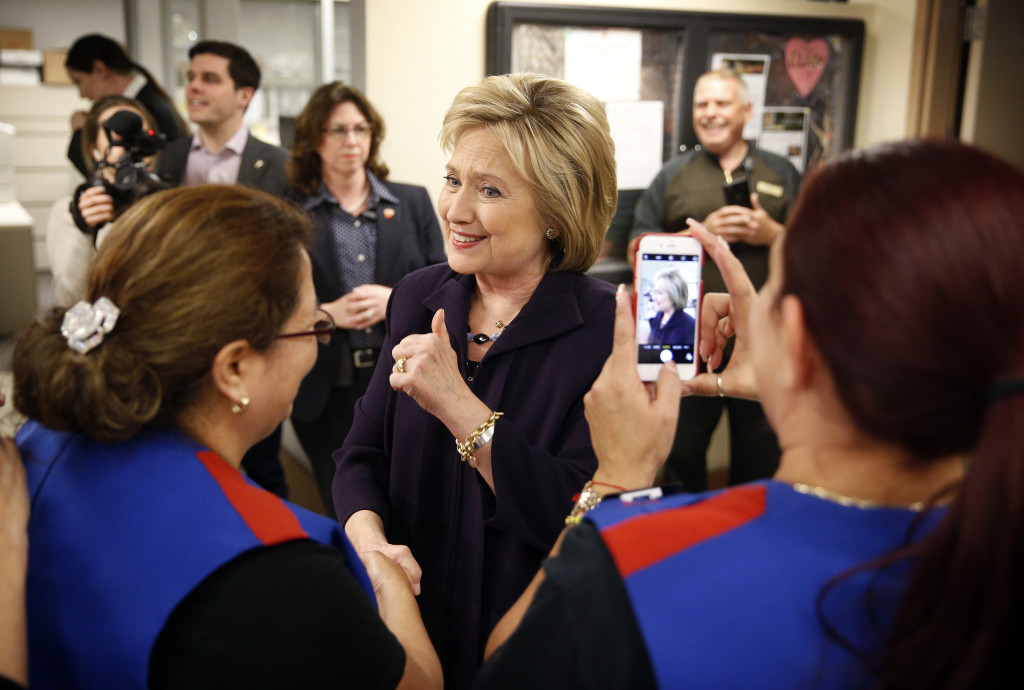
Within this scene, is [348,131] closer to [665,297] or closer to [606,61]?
[606,61]

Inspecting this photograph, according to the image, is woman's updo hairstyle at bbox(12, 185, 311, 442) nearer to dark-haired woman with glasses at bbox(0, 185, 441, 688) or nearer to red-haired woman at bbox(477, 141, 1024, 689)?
dark-haired woman with glasses at bbox(0, 185, 441, 688)

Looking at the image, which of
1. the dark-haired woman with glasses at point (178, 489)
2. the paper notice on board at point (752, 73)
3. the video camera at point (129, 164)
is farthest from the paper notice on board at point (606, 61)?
the dark-haired woman with glasses at point (178, 489)

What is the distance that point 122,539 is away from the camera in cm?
89

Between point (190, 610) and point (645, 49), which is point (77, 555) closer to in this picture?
point (190, 610)

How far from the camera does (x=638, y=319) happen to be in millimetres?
1786

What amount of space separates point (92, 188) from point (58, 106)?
4146mm

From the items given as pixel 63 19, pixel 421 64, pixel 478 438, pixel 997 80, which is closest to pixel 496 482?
pixel 478 438

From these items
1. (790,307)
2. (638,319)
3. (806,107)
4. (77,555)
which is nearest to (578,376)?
(638,319)

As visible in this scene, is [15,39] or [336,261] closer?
[336,261]

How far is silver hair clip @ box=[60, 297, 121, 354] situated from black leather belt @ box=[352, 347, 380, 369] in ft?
6.18

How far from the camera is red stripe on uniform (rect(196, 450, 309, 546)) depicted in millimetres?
905

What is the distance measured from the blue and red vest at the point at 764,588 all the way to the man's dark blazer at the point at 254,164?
249 centimetres

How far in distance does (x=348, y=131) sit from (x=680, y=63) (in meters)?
1.38

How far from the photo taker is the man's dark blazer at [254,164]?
3021 mm
